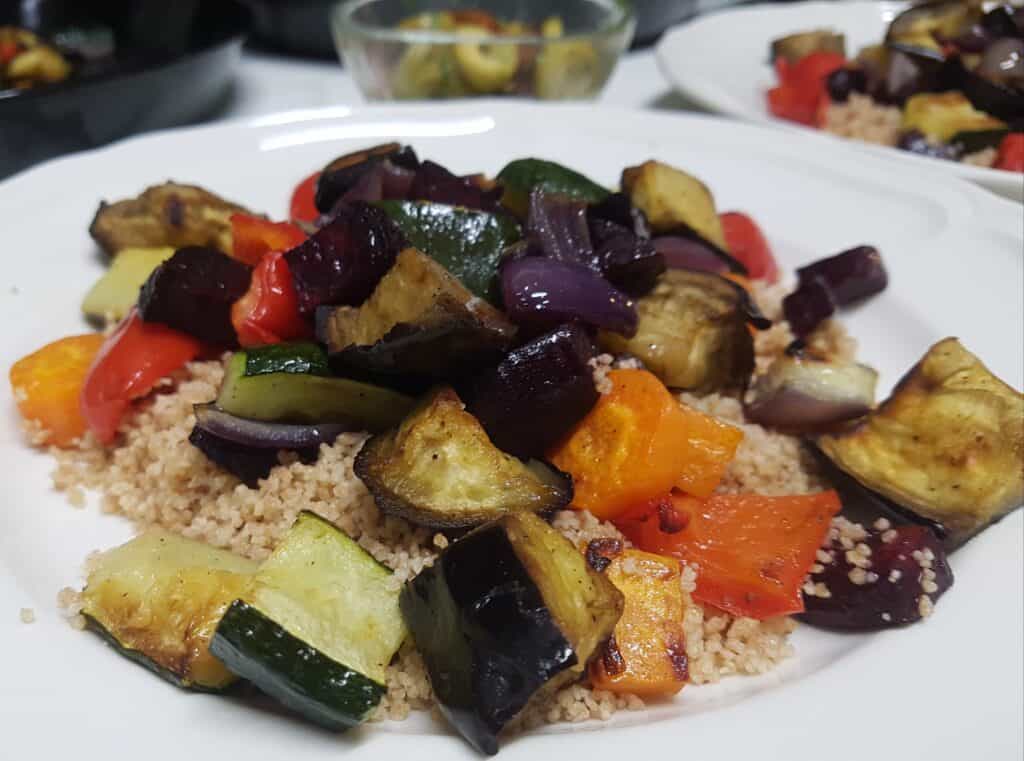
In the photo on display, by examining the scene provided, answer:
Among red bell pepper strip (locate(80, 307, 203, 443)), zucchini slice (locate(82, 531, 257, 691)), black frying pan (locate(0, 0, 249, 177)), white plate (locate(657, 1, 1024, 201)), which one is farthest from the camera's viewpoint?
white plate (locate(657, 1, 1024, 201))

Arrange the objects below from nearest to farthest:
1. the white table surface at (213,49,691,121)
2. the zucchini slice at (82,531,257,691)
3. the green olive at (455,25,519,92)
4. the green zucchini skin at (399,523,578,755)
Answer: the green zucchini skin at (399,523,578,755) → the zucchini slice at (82,531,257,691) → the green olive at (455,25,519,92) → the white table surface at (213,49,691,121)

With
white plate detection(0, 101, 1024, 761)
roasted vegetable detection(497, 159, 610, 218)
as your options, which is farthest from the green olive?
roasted vegetable detection(497, 159, 610, 218)

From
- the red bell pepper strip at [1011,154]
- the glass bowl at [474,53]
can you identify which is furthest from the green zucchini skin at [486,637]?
the glass bowl at [474,53]

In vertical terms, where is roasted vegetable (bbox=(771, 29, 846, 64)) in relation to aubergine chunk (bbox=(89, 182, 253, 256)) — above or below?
below

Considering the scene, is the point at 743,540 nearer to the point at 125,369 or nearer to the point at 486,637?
the point at 486,637

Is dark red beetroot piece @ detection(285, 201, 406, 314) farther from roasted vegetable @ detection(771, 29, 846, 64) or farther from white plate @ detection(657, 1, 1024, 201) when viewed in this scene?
roasted vegetable @ detection(771, 29, 846, 64)

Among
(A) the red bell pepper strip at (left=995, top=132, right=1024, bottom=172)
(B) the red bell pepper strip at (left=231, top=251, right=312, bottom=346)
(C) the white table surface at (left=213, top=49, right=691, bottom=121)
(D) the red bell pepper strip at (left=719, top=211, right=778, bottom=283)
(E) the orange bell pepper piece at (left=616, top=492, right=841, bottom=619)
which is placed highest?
(B) the red bell pepper strip at (left=231, top=251, right=312, bottom=346)

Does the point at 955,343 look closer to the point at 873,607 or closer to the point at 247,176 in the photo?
the point at 873,607
